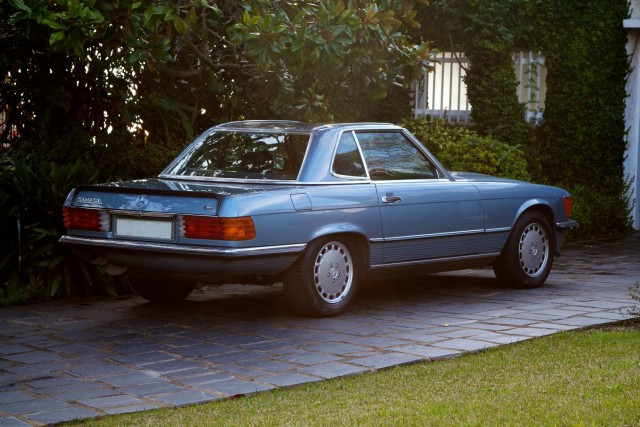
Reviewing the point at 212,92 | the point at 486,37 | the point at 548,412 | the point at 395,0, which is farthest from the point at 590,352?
the point at 486,37

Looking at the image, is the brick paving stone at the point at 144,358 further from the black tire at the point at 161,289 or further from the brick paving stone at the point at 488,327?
the brick paving stone at the point at 488,327

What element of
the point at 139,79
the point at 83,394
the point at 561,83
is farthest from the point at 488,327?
the point at 561,83

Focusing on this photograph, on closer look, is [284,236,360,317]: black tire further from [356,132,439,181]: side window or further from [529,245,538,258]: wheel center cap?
[529,245,538,258]: wheel center cap

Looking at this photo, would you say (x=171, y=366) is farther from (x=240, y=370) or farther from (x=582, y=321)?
(x=582, y=321)

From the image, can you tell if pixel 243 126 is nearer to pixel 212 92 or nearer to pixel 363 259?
pixel 363 259

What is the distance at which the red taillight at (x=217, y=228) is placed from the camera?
7512 mm

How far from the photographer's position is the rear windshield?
8414 millimetres

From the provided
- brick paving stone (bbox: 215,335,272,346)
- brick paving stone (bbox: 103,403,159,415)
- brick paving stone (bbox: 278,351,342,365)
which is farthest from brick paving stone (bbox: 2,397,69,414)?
brick paving stone (bbox: 215,335,272,346)

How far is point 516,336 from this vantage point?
755 cm

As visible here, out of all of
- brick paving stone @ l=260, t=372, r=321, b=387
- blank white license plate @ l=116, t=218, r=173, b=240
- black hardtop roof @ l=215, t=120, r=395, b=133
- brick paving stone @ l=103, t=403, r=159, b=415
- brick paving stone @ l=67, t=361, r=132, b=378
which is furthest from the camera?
black hardtop roof @ l=215, t=120, r=395, b=133

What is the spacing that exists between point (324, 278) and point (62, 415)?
310cm

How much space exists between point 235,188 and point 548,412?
3410mm

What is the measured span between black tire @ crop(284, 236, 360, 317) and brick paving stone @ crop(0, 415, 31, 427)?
9.80 feet

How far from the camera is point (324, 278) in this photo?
832 cm
